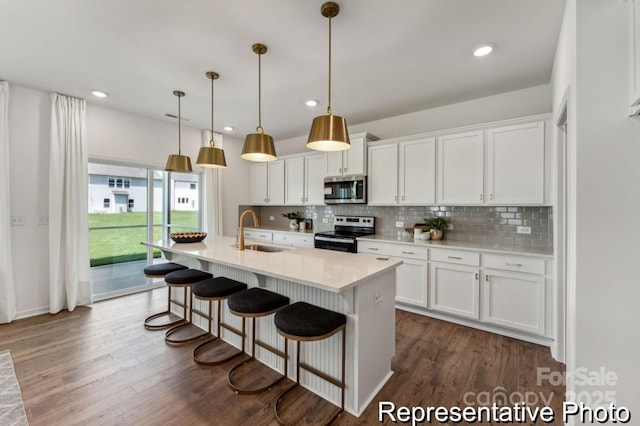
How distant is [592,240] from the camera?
137cm

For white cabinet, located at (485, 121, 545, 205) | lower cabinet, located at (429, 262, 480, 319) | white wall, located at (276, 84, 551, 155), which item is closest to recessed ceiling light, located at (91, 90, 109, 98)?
white wall, located at (276, 84, 551, 155)

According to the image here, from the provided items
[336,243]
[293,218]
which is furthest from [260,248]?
[293,218]

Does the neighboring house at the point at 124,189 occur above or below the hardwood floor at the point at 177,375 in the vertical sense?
above

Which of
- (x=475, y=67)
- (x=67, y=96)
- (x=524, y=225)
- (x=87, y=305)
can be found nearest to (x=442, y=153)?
(x=475, y=67)

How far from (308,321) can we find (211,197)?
385 centimetres

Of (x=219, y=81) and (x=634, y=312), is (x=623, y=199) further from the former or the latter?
(x=219, y=81)

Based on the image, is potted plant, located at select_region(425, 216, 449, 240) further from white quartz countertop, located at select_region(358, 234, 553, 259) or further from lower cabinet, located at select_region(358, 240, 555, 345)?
lower cabinet, located at select_region(358, 240, 555, 345)

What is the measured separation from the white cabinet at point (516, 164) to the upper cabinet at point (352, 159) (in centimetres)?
158

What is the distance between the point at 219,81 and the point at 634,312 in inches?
146

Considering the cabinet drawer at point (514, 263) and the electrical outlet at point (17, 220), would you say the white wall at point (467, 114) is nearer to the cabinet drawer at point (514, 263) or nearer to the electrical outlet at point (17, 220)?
the cabinet drawer at point (514, 263)

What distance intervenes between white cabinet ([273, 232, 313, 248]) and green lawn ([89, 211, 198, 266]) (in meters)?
2.00

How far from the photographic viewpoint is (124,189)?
4.08 meters

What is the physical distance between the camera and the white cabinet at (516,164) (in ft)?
8.96

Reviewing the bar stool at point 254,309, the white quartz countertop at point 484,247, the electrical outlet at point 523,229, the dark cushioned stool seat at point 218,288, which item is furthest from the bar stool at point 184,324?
the electrical outlet at point 523,229
